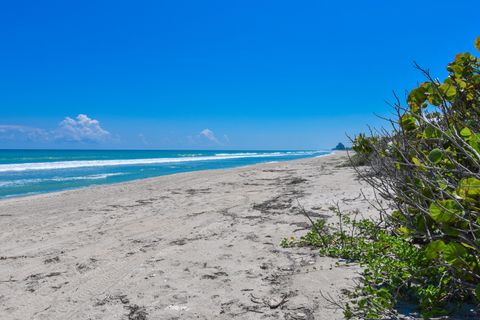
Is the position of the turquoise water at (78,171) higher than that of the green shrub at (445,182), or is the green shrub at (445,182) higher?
the green shrub at (445,182)

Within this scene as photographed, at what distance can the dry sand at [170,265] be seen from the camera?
9.82 ft

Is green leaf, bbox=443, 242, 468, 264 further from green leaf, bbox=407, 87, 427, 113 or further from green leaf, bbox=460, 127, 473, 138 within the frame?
green leaf, bbox=407, 87, 427, 113

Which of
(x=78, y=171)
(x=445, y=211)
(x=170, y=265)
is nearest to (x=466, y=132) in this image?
(x=445, y=211)

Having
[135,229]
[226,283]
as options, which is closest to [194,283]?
[226,283]

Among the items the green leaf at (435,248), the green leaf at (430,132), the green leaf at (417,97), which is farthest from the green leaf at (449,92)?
the green leaf at (435,248)

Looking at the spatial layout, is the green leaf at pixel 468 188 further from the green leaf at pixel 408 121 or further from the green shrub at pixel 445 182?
the green leaf at pixel 408 121

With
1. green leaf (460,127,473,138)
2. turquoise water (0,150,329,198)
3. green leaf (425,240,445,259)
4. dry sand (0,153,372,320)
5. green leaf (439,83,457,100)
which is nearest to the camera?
green leaf (425,240,445,259)

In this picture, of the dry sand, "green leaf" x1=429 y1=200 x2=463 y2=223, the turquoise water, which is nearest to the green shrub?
"green leaf" x1=429 y1=200 x2=463 y2=223

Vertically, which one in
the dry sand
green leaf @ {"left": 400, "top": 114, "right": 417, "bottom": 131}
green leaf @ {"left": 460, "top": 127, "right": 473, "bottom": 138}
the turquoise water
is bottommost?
the turquoise water

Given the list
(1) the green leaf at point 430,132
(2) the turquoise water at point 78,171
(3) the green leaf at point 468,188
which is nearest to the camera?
(3) the green leaf at point 468,188

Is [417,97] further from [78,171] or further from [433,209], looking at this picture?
[78,171]

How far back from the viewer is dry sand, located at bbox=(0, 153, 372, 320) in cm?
299

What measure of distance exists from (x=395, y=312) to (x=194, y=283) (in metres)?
1.74

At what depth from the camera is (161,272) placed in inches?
146
